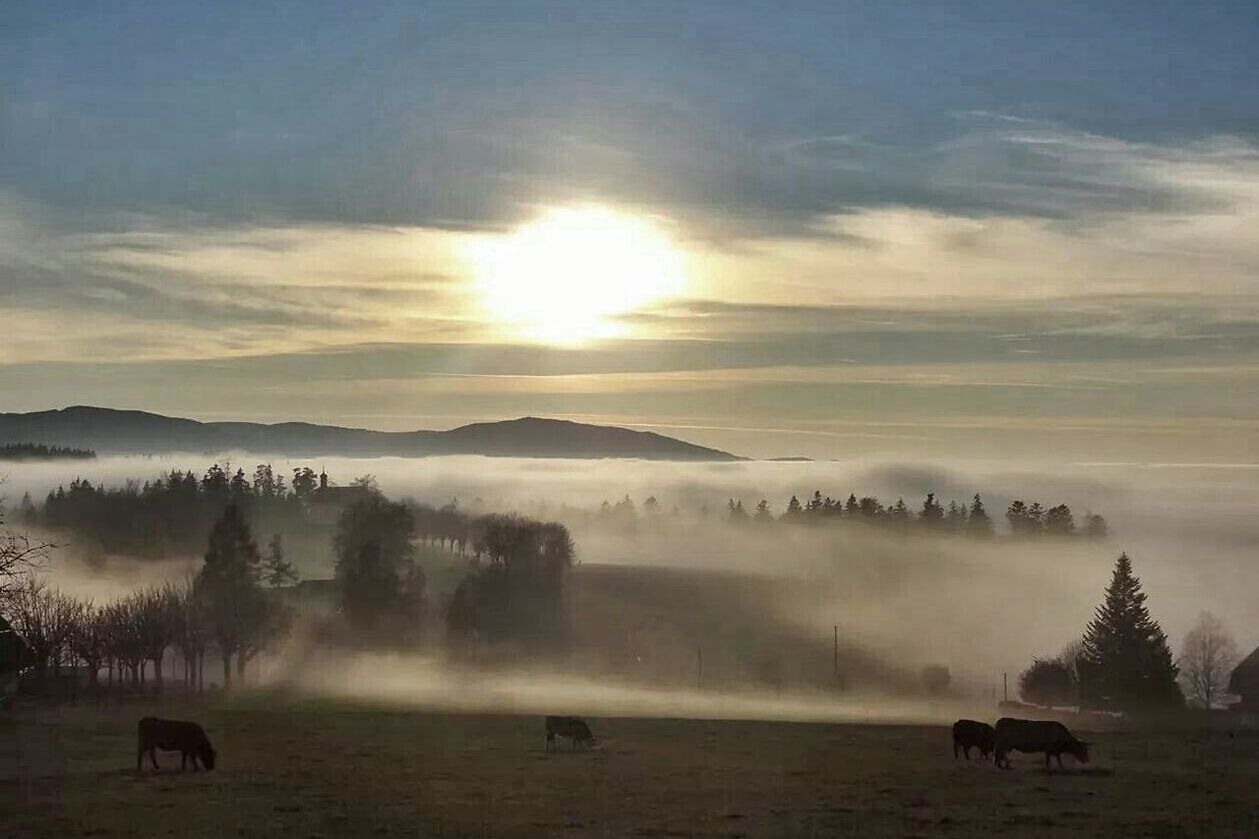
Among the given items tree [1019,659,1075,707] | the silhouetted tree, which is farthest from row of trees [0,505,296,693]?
tree [1019,659,1075,707]

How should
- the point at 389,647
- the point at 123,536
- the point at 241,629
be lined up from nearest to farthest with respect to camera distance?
1. the point at 241,629
2. the point at 389,647
3. the point at 123,536

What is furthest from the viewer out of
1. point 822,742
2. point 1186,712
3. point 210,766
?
point 1186,712

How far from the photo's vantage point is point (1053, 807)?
120 feet

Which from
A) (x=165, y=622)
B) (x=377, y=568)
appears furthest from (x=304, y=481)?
(x=165, y=622)

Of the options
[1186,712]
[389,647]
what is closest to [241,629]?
[389,647]

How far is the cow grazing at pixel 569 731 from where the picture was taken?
1991 inches

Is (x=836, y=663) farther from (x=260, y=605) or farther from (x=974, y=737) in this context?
(x=974, y=737)

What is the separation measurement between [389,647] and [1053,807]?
83.5 metres

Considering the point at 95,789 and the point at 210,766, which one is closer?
the point at 95,789

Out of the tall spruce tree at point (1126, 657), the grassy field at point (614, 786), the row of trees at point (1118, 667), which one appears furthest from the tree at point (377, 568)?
the grassy field at point (614, 786)

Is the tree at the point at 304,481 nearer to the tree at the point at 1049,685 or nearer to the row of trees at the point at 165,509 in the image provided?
the row of trees at the point at 165,509

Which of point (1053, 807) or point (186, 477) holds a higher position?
point (186, 477)

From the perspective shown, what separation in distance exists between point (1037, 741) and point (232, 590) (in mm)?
72874

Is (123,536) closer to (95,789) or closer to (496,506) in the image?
(496,506)
